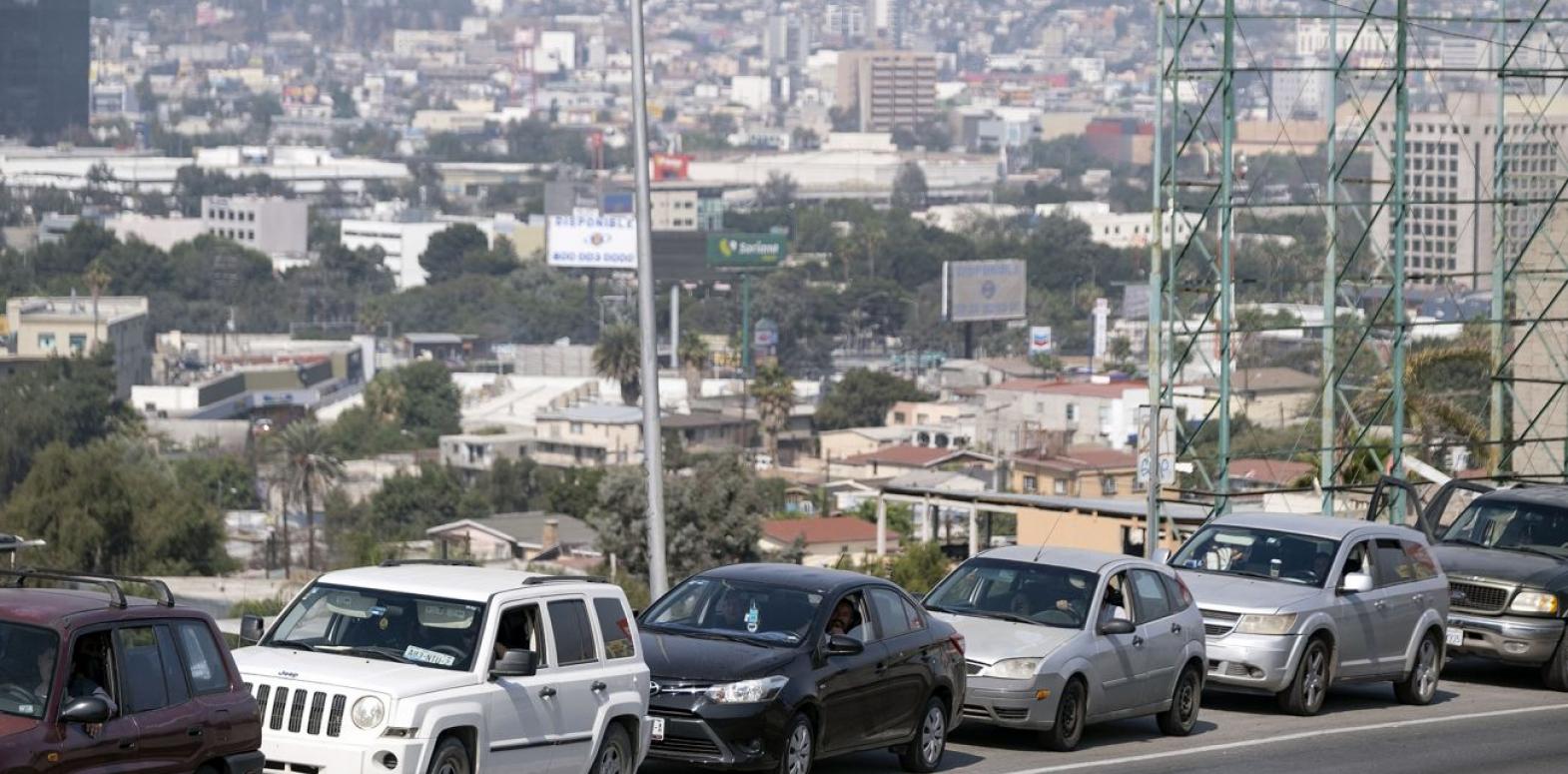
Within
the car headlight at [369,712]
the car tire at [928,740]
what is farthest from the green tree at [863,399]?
the car headlight at [369,712]

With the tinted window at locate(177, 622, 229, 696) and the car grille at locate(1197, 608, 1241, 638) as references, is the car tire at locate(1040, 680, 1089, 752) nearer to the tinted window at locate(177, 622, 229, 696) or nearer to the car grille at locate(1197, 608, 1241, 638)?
the car grille at locate(1197, 608, 1241, 638)

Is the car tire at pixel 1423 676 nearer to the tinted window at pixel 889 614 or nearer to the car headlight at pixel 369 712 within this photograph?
the tinted window at pixel 889 614

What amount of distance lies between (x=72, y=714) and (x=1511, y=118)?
86431mm

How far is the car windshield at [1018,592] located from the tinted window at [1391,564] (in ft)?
12.3

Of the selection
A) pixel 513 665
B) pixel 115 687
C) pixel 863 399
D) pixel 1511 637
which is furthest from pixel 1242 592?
pixel 863 399

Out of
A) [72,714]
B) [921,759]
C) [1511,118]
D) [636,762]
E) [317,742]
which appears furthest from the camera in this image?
[1511,118]

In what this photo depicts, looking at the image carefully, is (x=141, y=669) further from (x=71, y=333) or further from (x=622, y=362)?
(x=71, y=333)

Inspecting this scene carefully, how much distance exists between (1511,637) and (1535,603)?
35 centimetres

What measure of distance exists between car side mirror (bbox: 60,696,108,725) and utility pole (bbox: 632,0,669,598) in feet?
26.8

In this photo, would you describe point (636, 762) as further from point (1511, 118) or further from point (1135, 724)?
point (1511, 118)

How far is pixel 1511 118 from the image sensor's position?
295 feet

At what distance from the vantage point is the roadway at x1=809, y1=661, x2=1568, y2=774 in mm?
15289

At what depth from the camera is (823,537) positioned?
237ft

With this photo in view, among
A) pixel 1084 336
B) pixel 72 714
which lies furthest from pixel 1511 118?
pixel 1084 336
